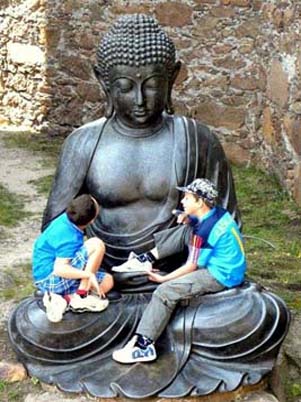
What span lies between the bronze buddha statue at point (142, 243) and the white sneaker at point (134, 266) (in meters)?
0.04

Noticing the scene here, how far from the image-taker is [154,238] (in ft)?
11.0

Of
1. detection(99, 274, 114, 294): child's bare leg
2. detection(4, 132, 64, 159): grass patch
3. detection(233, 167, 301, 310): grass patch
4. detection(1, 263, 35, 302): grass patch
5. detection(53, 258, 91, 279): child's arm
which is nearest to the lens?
detection(53, 258, 91, 279): child's arm

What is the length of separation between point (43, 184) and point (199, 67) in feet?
5.51

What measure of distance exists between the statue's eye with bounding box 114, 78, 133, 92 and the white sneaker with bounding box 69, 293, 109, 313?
2.51ft

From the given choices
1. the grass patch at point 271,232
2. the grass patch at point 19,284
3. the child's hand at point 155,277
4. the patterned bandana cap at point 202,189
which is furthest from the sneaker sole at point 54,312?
the grass patch at point 271,232

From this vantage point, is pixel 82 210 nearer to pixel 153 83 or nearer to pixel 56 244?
pixel 56 244

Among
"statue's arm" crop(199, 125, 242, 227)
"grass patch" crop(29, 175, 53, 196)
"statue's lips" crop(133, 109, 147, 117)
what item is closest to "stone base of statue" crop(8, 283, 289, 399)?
"statue's arm" crop(199, 125, 242, 227)

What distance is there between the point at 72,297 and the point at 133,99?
2.48 ft

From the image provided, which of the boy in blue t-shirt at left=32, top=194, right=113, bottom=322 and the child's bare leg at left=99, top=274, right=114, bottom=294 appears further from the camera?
the child's bare leg at left=99, top=274, right=114, bottom=294

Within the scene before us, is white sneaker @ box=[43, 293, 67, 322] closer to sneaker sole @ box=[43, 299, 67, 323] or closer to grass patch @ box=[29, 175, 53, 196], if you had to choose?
sneaker sole @ box=[43, 299, 67, 323]

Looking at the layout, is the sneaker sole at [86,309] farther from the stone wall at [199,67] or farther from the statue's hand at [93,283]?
the stone wall at [199,67]

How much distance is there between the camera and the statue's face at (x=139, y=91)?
10.7 ft

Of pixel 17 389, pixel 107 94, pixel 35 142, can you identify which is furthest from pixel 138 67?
pixel 35 142

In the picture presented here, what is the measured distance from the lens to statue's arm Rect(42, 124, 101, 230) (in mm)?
3400
